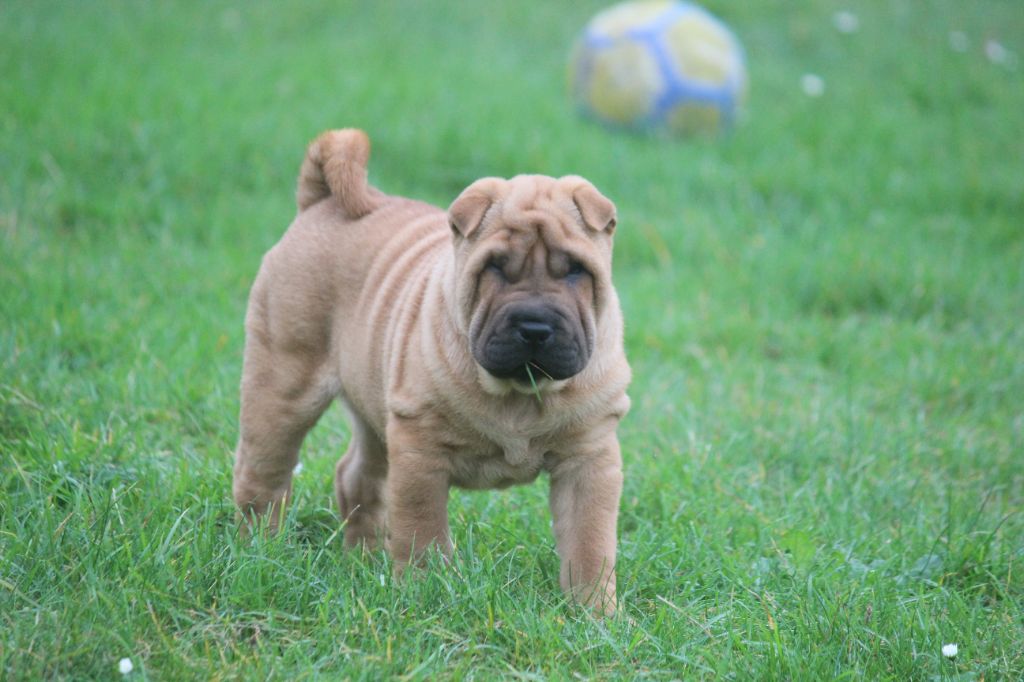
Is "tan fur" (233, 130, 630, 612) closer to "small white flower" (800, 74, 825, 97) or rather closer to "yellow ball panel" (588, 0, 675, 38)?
"yellow ball panel" (588, 0, 675, 38)

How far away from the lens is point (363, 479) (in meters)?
4.16

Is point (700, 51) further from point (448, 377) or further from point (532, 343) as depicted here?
point (532, 343)

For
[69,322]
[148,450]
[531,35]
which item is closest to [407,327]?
[148,450]

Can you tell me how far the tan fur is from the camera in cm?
337

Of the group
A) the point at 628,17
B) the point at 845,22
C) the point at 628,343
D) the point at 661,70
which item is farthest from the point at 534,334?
the point at 845,22

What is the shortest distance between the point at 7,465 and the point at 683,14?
6.66 m

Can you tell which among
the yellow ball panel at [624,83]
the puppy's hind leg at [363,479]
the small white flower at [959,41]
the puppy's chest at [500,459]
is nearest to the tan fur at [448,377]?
the puppy's chest at [500,459]

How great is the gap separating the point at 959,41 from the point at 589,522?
11056 mm

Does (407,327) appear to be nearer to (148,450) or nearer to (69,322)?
(148,450)

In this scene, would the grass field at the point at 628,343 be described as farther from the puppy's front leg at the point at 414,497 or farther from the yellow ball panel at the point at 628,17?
the yellow ball panel at the point at 628,17

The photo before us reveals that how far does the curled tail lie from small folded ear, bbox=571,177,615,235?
0.96 metres

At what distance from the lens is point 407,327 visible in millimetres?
3645

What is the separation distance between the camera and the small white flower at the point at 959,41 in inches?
488

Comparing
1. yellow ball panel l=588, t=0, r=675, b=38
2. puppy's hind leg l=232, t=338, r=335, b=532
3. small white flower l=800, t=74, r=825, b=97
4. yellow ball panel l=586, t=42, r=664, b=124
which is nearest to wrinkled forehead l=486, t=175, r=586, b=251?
puppy's hind leg l=232, t=338, r=335, b=532
